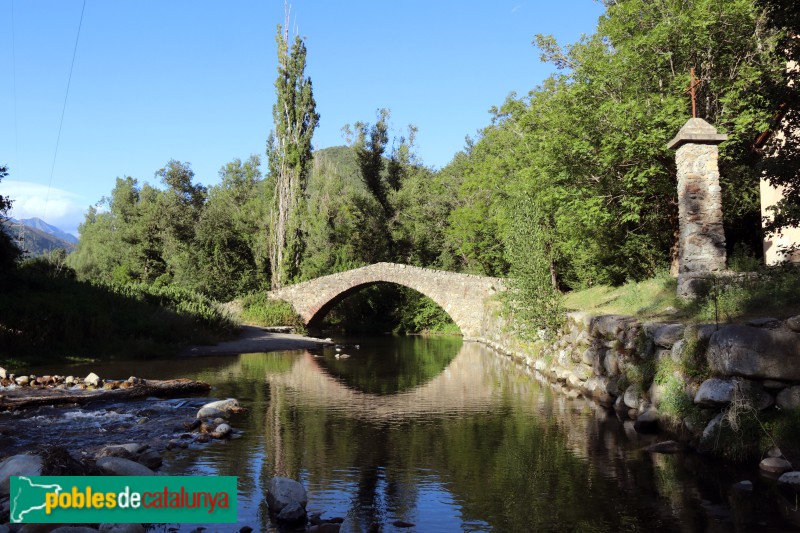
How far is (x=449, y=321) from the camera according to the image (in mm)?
39156

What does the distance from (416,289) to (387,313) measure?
9304 mm

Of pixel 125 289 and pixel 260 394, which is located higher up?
pixel 125 289

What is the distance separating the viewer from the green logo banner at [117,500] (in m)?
4.75

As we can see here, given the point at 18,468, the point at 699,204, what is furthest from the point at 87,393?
the point at 699,204

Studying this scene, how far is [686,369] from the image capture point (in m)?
8.20

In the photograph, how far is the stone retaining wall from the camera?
6977 millimetres

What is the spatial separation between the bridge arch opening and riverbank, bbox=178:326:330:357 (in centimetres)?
965

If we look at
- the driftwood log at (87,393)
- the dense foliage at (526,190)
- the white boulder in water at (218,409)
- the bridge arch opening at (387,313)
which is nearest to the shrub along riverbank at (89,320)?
the dense foliage at (526,190)

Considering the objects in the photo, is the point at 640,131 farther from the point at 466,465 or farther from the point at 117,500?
the point at 117,500

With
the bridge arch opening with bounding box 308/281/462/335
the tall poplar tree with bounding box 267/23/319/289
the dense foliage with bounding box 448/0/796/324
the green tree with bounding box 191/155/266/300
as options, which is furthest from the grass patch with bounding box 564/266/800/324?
the green tree with bounding box 191/155/266/300

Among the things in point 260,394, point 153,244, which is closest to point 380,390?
point 260,394

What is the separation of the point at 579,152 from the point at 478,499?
514 inches

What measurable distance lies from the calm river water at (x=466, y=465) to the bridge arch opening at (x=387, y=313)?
25.7 m

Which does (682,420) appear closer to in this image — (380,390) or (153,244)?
(380,390)
